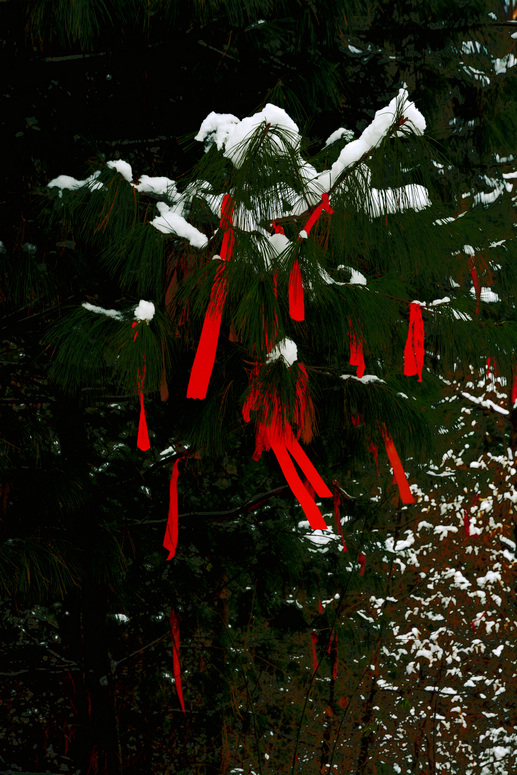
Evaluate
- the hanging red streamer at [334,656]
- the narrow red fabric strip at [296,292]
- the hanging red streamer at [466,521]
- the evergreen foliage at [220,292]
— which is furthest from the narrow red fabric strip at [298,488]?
the hanging red streamer at [466,521]

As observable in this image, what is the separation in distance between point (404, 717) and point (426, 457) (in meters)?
5.94

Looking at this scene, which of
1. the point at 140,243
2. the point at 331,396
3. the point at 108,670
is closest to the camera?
the point at 140,243

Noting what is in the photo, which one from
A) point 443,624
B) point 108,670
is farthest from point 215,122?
point 443,624

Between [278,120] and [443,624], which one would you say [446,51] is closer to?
[278,120]

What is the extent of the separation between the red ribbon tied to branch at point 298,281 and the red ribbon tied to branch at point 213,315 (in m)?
0.16

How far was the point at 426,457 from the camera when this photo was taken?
8.42 feet

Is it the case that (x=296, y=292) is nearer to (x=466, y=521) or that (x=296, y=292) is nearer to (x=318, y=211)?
(x=318, y=211)

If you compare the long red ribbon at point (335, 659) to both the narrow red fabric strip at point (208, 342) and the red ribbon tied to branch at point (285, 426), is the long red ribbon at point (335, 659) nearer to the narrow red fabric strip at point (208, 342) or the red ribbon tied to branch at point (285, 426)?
the red ribbon tied to branch at point (285, 426)

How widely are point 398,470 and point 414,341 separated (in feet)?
1.67

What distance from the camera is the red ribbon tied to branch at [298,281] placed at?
5.22 ft

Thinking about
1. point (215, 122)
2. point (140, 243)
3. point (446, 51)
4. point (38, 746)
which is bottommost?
point (38, 746)

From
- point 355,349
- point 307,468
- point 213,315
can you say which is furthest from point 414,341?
point 213,315

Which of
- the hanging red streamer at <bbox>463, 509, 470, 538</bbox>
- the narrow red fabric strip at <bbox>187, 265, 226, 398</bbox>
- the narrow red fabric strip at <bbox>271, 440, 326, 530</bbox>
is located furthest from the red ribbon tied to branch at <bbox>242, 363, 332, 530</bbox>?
the hanging red streamer at <bbox>463, 509, 470, 538</bbox>

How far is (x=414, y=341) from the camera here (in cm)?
199
